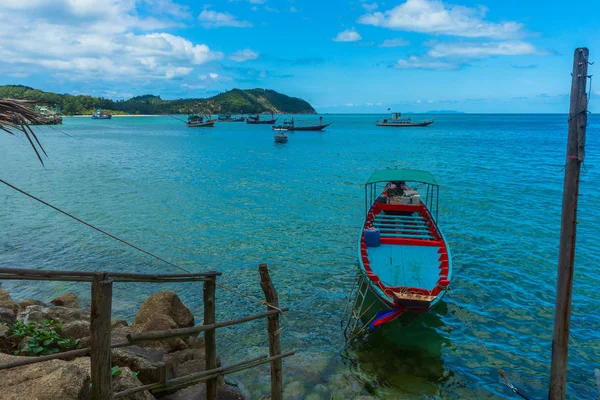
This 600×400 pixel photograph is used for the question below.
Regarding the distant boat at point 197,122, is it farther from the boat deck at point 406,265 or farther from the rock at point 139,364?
the rock at point 139,364

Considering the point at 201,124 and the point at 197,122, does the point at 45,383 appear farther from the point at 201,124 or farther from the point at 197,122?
the point at 197,122

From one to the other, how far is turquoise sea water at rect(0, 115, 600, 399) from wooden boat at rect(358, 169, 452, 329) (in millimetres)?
1299

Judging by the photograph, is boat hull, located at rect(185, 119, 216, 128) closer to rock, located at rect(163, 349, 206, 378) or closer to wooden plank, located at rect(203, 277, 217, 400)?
rock, located at rect(163, 349, 206, 378)

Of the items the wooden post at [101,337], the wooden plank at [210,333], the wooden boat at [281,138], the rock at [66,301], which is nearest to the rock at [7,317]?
the rock at [66,301]

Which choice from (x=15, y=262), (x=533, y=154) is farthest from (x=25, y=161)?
(x=533, y=154)

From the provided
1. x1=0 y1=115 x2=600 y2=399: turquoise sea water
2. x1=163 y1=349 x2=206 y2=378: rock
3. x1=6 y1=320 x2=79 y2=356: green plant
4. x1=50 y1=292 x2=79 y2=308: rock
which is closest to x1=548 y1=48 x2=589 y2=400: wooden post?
x1=0 y1=115 x2=600 y2=399: turquoise sea water

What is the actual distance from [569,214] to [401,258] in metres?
6.15

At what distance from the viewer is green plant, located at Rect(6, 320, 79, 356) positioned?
6.44 meters

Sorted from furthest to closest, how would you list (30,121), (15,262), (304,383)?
(15,262) < (304,383) < (30,121)

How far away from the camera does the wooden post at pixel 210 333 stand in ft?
20.1

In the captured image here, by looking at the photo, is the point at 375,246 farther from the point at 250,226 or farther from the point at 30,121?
the point at 30,121

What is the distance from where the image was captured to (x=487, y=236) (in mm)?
19484

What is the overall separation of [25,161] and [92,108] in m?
161

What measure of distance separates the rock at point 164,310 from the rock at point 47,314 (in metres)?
1.31
